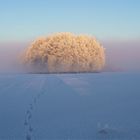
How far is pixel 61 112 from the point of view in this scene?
1182 cm

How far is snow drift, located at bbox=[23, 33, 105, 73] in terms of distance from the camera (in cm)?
4431

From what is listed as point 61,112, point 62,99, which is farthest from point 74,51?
point 61,112

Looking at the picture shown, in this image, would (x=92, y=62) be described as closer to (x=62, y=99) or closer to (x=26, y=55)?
(x=26, y=55)

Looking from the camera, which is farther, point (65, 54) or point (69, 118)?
point (65, 54)

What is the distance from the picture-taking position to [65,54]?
4491cm

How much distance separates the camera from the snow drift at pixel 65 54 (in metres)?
44.3

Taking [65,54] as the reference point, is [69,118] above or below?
above

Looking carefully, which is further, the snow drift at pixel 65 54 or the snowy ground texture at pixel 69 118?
the snow drift at pixel 65 54

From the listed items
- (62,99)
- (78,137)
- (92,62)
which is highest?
(78,137)

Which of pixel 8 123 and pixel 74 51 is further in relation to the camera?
pixel 74 51

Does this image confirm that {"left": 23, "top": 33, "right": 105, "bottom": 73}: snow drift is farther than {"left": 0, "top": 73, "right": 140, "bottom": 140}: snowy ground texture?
Yes

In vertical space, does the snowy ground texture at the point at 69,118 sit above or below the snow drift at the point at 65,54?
above

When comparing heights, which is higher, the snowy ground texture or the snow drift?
the snowy ground texture

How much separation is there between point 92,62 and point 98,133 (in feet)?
118
